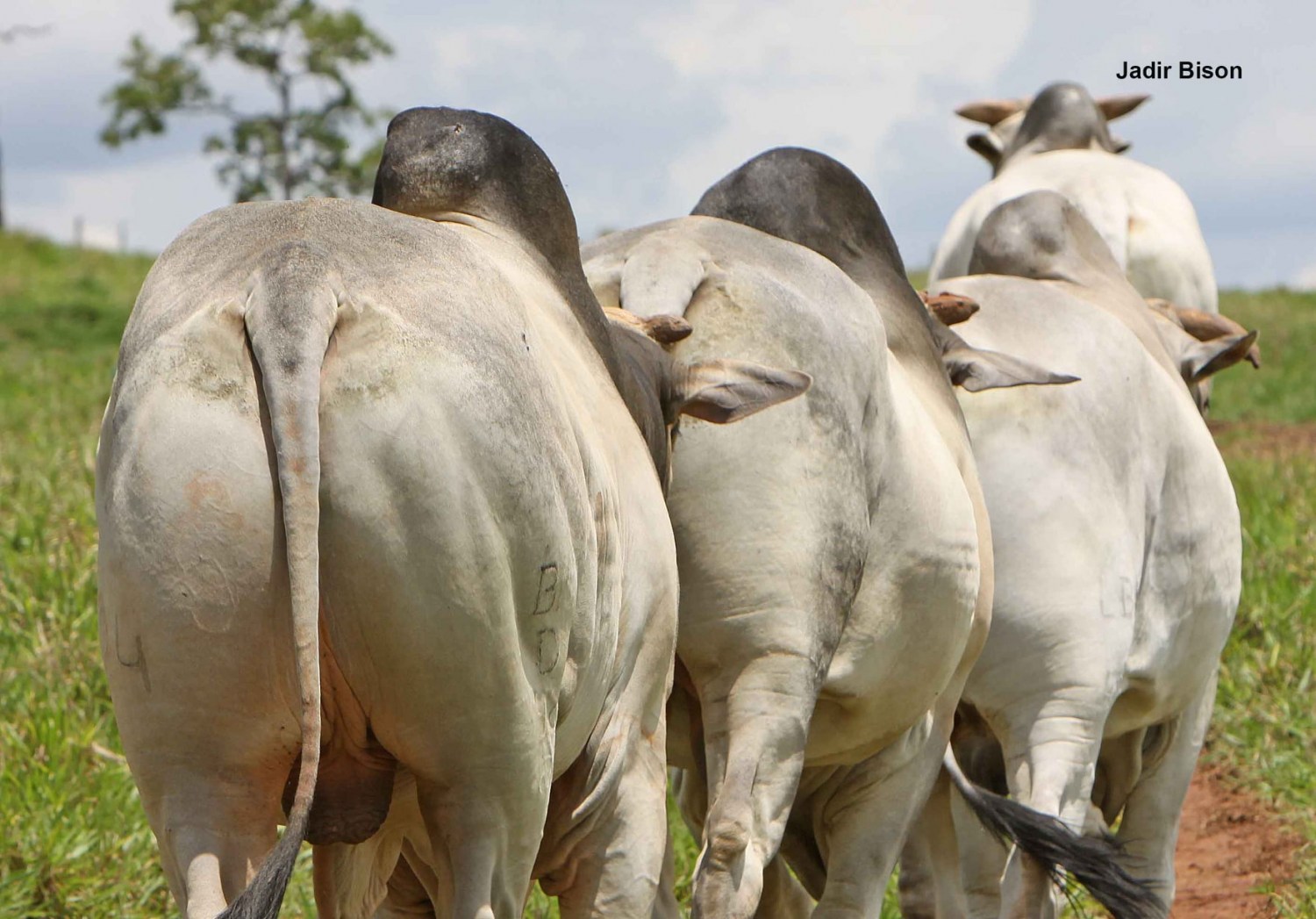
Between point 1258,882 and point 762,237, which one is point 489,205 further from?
point 1258,882

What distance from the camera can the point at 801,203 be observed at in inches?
168

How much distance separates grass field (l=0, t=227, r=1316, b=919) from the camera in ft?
15.8

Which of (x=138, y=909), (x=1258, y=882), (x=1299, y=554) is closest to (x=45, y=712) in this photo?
(x=138, y=909)

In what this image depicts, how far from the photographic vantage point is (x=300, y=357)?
2.24m

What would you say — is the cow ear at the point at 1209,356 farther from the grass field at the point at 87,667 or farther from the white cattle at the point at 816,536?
the grass field at the point at 87,667

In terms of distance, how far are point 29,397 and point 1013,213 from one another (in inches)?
288

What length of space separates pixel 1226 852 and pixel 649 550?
396 cm

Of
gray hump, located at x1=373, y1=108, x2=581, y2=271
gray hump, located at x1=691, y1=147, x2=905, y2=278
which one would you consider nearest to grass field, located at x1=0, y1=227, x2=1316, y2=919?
gray hump, located at x1=691, y1=147, x2=905, y2=278

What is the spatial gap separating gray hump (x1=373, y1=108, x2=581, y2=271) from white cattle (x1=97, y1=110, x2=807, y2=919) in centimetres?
42

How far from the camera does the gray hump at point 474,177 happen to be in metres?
3.19

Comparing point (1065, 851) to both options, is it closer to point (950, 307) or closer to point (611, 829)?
point (950, 307)

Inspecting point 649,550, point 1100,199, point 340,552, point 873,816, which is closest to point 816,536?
point 649,550

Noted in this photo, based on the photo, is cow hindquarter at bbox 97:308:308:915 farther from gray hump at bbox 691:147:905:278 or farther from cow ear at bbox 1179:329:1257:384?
cow ear at bbox 1179:329:1257:384

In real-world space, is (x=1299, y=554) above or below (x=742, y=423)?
below
